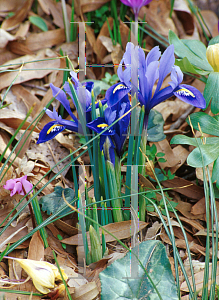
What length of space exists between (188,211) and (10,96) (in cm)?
121

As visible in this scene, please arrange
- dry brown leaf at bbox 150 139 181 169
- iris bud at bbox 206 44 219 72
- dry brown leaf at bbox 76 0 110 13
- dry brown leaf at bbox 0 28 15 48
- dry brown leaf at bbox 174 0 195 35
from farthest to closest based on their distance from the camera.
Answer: dry brown leaf at bbox 174 0 195 35 < dry brown leaf at bbox 76 0 110 13 < dry brown leaf at bbox 0 28 15 48 < dry brown leaf at bbox 150 139 181 169 < iris bud at bbox 206 44 219 72

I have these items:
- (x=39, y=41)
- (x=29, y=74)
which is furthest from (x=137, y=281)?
(x=39, y=41)

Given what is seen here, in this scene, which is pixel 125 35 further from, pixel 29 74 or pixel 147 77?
pixel 29 74

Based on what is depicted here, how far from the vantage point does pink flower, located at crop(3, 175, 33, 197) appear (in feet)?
3.78

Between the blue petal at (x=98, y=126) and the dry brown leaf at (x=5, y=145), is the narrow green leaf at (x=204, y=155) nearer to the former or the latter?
the blue petal at (x=98, y=126)

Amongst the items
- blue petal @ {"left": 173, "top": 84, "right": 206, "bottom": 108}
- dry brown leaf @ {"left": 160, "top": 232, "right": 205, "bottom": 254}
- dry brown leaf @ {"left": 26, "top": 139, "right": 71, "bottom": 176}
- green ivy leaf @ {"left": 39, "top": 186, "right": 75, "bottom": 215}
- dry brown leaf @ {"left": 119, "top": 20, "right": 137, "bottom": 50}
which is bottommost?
dry brown leaf @ {"left": 160, "top": 232, "right": 205, "bottom": 254}

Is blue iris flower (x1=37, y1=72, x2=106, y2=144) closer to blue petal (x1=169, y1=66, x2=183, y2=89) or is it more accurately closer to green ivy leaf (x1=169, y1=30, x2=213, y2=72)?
blue petal (x1=169, y1=66, x2=183, y2=89)

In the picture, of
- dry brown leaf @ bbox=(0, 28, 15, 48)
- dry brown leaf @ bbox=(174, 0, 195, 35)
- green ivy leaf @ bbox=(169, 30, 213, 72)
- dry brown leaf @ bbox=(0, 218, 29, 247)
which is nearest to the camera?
dry brown leaf @ bbox=(0, 218, 29, 247)

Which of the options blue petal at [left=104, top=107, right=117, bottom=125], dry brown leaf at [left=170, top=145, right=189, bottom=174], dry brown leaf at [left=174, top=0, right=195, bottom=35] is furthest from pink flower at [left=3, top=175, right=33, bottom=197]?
dry brown leaf at [left=174, top=0, right=195, bottom=35]

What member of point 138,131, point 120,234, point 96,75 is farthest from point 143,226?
point 96,75

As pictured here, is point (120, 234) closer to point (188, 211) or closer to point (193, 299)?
point (193, 299)

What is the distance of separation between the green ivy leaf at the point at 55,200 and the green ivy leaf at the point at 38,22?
1342 millimetres

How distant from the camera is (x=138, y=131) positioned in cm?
111

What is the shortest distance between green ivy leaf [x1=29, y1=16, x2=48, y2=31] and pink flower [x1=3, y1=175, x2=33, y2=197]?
132 centimetres
